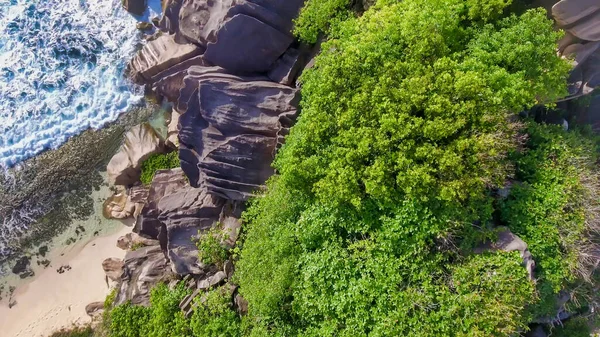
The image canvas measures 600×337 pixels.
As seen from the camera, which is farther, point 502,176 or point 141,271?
point 141,271

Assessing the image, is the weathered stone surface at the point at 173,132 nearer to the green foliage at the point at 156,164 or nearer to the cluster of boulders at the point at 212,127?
the green foliage at the point at 156,164

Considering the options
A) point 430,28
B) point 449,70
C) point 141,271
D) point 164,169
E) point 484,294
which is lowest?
point 141,271

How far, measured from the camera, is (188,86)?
19.7 metres

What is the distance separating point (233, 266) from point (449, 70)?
12808mm

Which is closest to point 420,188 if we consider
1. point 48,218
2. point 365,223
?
point 365,223

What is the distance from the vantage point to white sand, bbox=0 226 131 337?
23031 mm

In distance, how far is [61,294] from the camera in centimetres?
2325

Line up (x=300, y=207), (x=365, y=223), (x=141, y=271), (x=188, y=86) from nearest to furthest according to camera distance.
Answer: (x=365, y=223) → (x=300, y=207) → (x=188, y=86) → (x=141, y=271)

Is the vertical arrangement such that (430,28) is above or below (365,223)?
above

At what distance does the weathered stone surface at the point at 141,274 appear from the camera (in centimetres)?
2086

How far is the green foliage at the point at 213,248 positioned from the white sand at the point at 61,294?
8.26 metres

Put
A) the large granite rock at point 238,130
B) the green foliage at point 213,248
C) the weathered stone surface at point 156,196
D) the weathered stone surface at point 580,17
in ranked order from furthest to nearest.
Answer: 1. the weathered stone surface at point 156,196
2. the green foliage at point 213,248
3. the large granite rock at point 238,130
4. the weathered stone surface at point 580,17

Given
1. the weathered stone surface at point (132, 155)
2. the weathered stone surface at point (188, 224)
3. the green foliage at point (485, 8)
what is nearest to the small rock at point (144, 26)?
the weathered stone surface at point (132, 155)

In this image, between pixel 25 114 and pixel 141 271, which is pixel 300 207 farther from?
pixel 25 114
